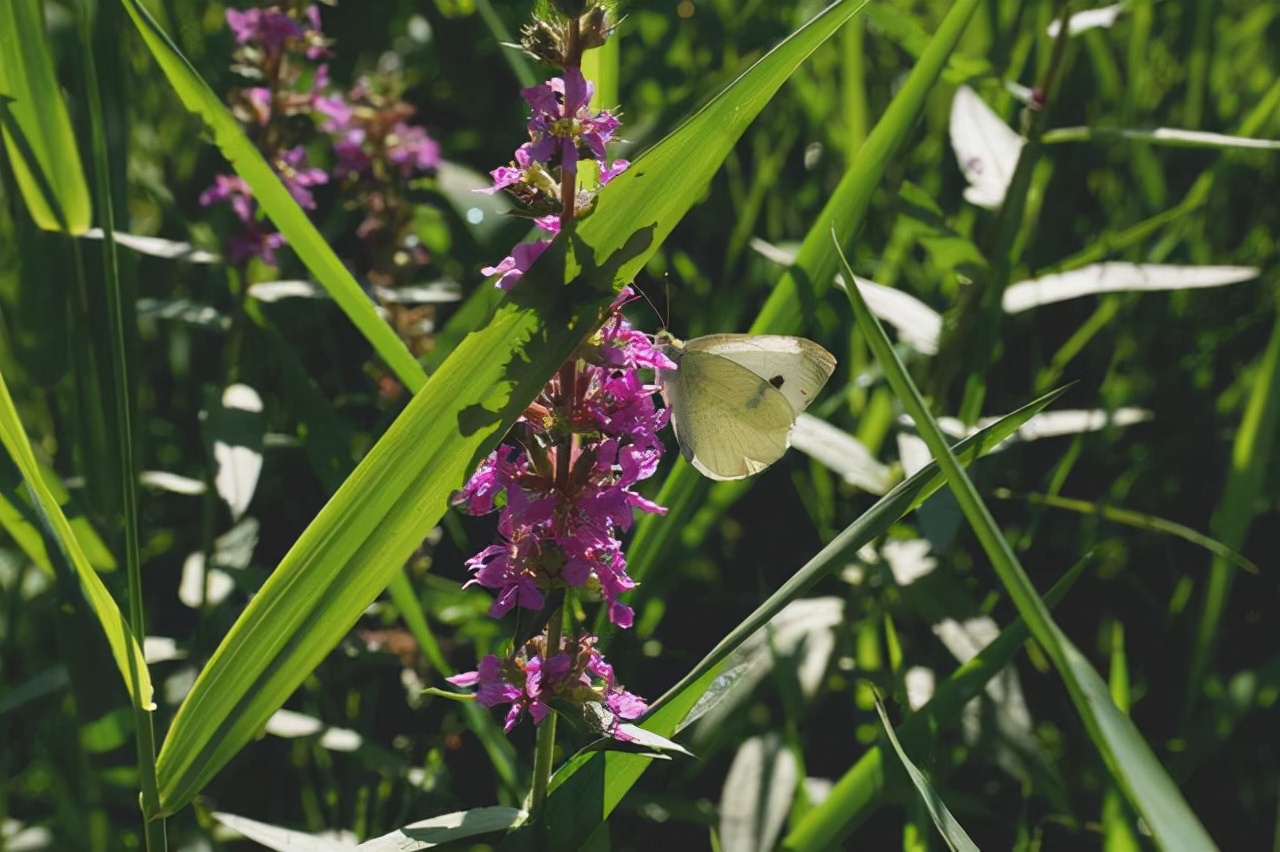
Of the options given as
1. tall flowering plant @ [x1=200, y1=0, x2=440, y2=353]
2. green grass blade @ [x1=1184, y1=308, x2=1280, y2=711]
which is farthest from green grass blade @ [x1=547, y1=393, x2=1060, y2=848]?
tall flowering plant @ [x1=200, y1=0, x2=440, y2=353]

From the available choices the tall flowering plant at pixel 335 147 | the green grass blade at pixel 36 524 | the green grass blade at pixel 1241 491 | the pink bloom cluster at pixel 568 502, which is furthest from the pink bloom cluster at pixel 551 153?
the tall flowering plant at pixel 335 147

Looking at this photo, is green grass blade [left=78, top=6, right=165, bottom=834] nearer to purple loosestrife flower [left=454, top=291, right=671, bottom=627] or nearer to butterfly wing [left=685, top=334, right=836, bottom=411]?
purple loosestrife flower [left=454, top=291, right=671, bottom=627]

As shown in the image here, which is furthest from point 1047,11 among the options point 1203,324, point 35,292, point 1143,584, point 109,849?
point 109,849

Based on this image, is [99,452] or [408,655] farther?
[408,655]

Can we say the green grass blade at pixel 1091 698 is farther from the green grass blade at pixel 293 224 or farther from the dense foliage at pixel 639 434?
the green grass blade at pixel 293 224

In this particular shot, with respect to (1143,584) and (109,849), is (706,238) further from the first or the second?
(109,849)

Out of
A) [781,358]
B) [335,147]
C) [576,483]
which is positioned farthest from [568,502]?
[335,147]
